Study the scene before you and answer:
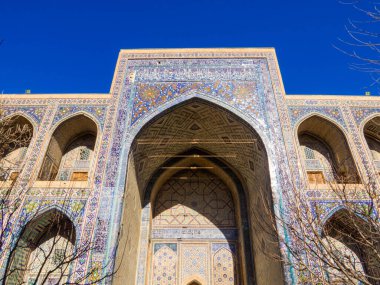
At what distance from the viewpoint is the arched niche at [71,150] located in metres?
8.05

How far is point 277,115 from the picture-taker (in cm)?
796

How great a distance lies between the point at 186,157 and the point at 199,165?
1.79 feet

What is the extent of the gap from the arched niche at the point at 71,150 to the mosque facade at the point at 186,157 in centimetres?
3

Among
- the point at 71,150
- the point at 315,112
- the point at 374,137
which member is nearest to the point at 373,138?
the point at 374,137

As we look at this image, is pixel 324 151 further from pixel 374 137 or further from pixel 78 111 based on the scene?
pixel 78 111

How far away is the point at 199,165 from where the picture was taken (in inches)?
387

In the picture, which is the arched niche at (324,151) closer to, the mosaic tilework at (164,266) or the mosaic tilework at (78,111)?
the mosaic tilework at (164,266)

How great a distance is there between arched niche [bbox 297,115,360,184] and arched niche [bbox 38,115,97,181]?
5797mm

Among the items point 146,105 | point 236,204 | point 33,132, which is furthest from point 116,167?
point 236,204

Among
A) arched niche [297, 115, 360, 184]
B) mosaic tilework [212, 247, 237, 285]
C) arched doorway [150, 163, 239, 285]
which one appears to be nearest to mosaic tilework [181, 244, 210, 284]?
arched doorway [150, 163, 239, 285]

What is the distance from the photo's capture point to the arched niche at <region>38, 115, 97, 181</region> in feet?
26.4

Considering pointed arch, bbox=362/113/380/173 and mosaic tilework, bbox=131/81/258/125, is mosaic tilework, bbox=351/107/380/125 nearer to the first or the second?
pointed arch, bbox=362/113/380/173

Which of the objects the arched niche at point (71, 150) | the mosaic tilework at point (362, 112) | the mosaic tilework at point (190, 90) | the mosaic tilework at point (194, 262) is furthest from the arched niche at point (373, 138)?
the arched niche at point (71, 150)

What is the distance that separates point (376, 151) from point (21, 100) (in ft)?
32.3
